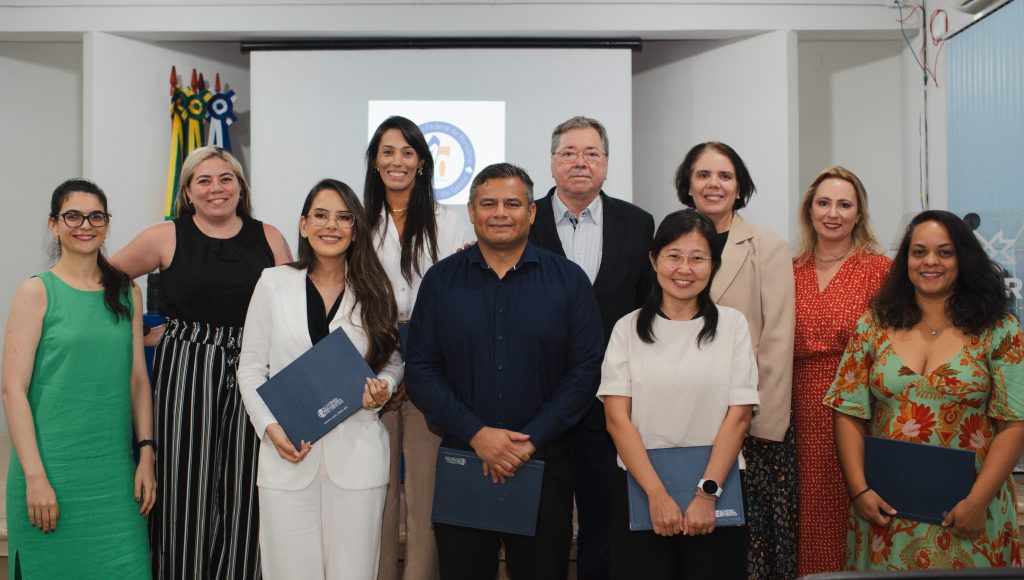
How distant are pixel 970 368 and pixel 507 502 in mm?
1295

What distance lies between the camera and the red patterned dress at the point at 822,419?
98.9 inches

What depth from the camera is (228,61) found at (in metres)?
5.64

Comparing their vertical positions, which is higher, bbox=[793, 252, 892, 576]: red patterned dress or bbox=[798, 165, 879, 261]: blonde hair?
bbox=[798, 165, 879, 261]: blonde hair

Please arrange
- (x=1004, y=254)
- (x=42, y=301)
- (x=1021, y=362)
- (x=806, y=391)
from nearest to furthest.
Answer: (x=1021, y=362) < (x=42, y=301) < (x=806, y=391) < (x=1004, y=254)

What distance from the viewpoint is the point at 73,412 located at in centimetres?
225

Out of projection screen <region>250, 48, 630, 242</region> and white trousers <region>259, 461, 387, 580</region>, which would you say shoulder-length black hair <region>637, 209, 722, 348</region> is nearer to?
white trousers <region>259, 461, 387, 580</region>

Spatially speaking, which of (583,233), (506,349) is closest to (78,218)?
(506,349)

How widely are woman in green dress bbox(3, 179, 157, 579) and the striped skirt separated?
0.42 ft

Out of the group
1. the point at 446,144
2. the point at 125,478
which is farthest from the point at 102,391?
the point at 446,144

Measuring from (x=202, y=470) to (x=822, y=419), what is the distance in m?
1.99

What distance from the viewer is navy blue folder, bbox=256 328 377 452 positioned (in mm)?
2148

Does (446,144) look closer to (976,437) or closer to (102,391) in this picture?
(102,391)

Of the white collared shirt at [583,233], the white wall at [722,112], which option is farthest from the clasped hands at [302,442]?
the white wall at [722,112]

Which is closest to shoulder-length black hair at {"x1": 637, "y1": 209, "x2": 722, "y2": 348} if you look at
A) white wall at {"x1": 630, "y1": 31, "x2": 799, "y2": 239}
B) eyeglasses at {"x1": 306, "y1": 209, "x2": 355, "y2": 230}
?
eyeglasses at {"x1": 306, "y1": 209, "x2": 355, "y2": 230}
